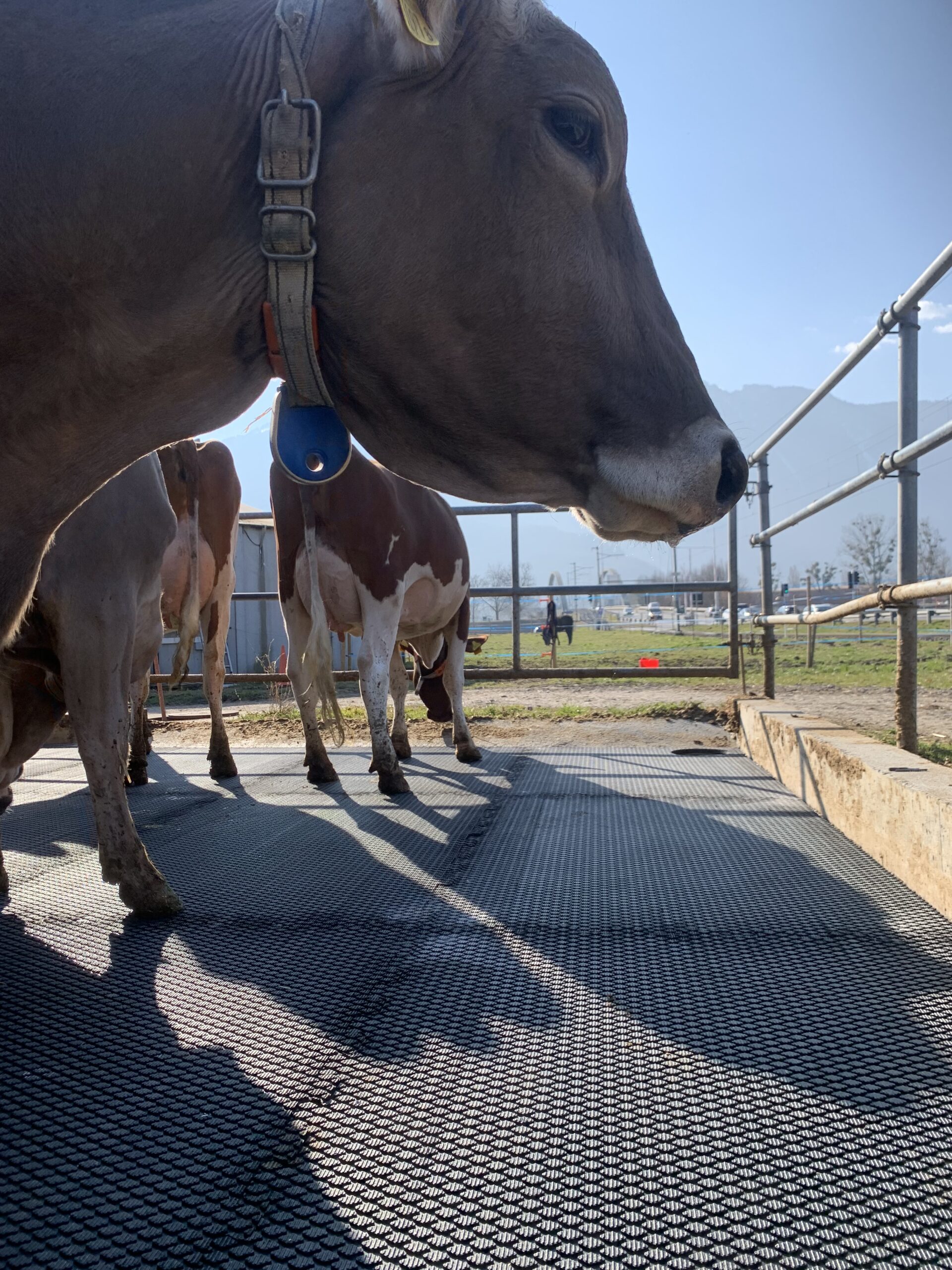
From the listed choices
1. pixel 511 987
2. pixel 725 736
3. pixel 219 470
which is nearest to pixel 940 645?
pixel 725 736

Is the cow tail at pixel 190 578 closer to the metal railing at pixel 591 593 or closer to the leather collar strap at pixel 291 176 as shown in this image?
the metal railing at pixel 591 593

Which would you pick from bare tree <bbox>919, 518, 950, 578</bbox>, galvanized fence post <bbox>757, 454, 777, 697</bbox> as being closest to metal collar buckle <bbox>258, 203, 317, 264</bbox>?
galvanized fence post <bbox>757, 454, 777, 697</bbox>

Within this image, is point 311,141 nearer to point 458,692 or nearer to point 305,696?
point 305,696

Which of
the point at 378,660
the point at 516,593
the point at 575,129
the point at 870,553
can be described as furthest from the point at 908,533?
the point at 870,553

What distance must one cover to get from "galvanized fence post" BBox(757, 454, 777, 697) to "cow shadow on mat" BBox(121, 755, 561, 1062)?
2.40 meters

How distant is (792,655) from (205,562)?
16381mm

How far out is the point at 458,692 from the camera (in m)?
4.99

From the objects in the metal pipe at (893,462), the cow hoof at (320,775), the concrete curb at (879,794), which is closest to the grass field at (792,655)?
the metal pipe at (893,462)

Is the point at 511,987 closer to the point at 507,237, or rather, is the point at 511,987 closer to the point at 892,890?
the point at 892,890

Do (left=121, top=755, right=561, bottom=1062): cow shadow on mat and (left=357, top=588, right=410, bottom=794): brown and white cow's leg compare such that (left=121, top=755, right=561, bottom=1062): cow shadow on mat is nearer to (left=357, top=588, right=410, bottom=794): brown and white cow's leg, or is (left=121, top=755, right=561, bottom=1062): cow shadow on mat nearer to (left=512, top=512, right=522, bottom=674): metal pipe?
(left=357, top=588, right=410, bottom=794): brown and white cow's leg

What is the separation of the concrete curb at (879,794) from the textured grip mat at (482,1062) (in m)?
0.09

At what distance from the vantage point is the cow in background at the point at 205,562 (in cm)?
399

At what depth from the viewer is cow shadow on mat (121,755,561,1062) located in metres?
1.44

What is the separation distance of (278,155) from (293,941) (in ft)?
4.99
